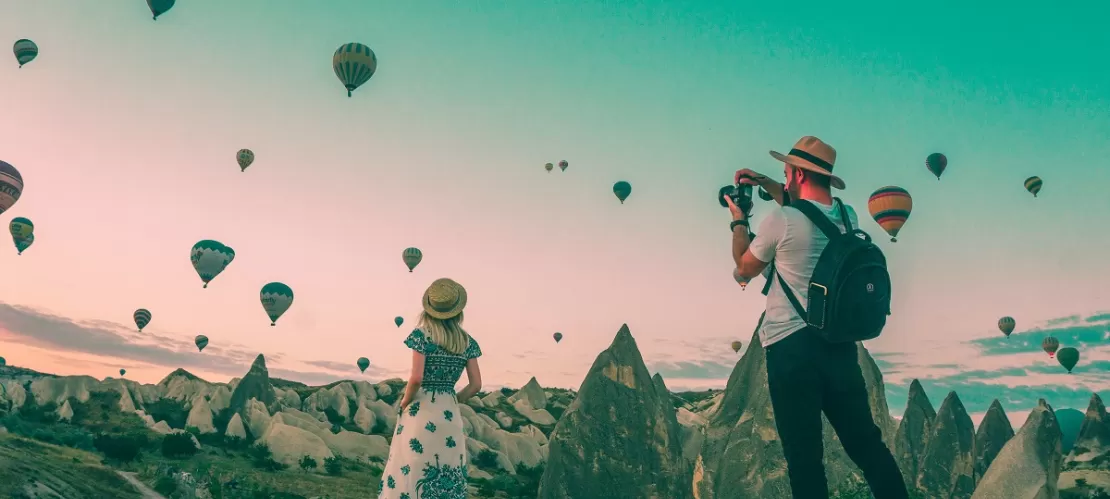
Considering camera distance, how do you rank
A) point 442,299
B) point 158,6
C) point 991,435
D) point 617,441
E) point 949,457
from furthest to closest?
point 991,435
point 949,457
point 158,6
point 617,441
point 442,299

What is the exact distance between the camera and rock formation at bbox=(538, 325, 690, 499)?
35.1 metres

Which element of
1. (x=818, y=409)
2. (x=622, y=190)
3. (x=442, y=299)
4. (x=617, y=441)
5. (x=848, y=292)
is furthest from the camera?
(x=622, y=190)

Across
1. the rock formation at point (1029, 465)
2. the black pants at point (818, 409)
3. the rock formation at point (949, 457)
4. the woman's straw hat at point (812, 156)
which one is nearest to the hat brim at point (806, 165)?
the woman's straw hat at point (812, 156)

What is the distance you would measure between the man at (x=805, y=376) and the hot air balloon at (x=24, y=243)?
59086 mm

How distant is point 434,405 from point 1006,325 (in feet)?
221

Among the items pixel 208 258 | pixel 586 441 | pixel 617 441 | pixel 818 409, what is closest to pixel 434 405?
pixel 818 409

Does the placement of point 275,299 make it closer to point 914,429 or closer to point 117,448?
point 117,448

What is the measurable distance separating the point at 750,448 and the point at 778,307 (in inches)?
1224

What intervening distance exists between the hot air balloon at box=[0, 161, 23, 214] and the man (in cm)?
4088

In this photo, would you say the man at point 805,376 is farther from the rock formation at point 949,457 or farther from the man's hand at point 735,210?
the rock formation at point 949,457

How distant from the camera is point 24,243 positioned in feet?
168

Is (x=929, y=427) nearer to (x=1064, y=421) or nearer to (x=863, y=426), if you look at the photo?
(x=1064, y=421)

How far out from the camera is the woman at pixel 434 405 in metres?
6.77

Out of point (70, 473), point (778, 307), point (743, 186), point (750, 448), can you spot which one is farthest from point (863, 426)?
point (750, 448)
